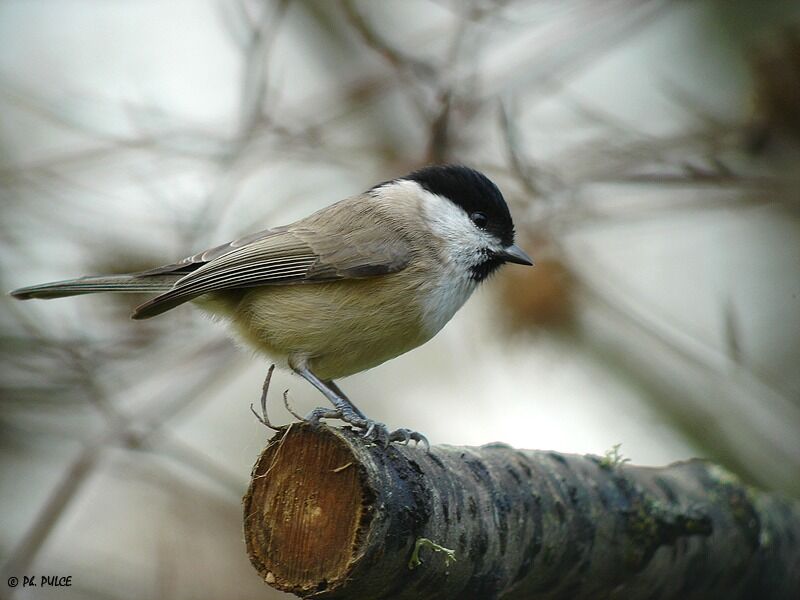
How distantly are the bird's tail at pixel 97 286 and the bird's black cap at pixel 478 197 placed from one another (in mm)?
1153

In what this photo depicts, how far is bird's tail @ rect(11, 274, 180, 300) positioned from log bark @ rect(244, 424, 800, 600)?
137 cm

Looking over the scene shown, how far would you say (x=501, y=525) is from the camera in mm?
2596

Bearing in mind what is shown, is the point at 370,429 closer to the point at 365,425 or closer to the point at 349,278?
the point at 365,425

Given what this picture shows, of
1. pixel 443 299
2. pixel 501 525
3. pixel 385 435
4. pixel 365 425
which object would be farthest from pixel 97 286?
pixel 501 525

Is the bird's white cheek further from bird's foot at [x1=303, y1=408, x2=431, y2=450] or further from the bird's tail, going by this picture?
the bird's tail

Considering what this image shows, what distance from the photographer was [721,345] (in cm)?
499

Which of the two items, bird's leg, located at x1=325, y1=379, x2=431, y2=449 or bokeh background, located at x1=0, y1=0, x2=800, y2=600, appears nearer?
bird's leg, located at x1=325, y1=379, x2=431, y2=449

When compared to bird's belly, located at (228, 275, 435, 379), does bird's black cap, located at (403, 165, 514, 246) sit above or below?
above

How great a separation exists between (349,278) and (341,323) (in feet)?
0.61

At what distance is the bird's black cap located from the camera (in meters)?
3.54

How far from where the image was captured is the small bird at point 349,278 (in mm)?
3164

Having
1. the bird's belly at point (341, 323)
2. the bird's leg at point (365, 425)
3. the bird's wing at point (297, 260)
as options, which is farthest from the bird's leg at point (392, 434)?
the bird's wing at point (297, 260)

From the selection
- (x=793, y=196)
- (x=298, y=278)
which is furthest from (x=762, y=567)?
(x=298, y=278)

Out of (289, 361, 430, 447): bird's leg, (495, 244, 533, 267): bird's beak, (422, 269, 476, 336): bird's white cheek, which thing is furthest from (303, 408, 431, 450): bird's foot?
(495, 244, 533, 267): bird's beak
